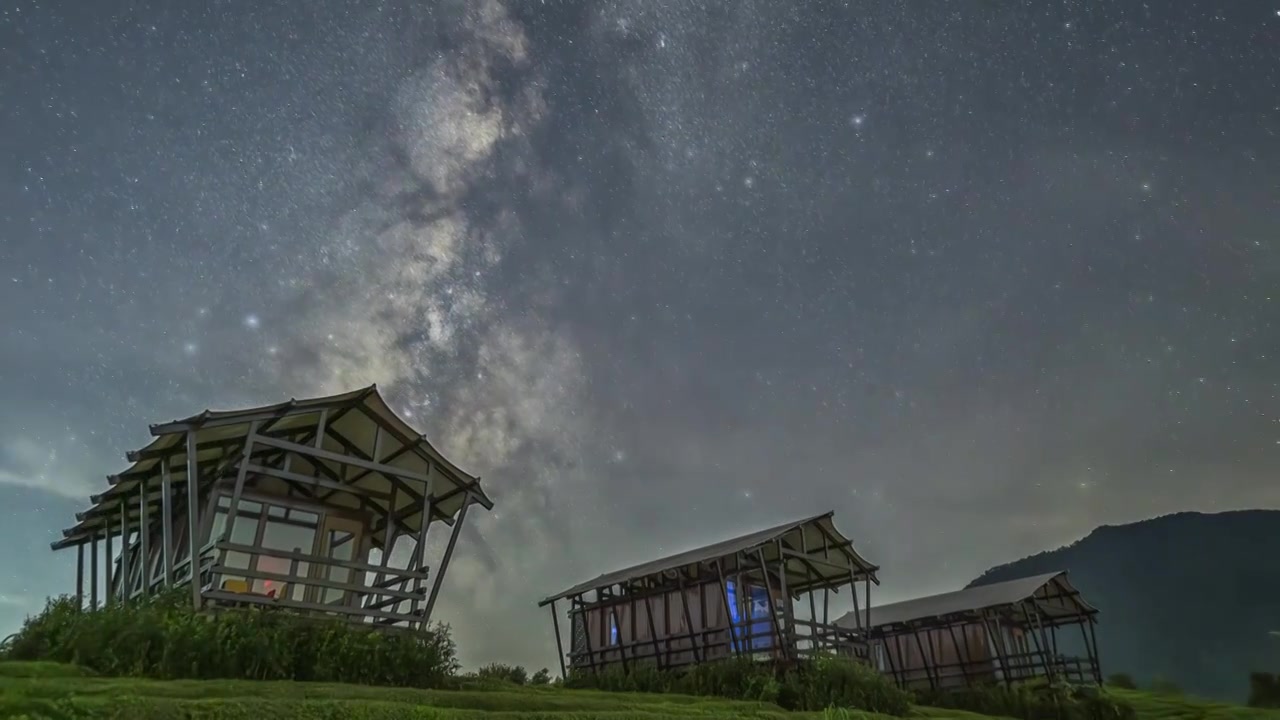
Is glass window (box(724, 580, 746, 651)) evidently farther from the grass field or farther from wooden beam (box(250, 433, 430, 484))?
wooden beam (box(250, 433, 430, 484))

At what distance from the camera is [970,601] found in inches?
1422

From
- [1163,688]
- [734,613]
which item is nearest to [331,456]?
[734,613]

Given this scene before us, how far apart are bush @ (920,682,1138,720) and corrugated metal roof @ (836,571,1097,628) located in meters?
3.88

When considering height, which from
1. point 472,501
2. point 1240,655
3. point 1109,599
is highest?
point 472,501

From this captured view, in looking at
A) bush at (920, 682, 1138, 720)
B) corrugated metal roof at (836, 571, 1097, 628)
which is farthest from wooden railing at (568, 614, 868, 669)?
corrugated metal roof at (836, 571, 1097, 628)

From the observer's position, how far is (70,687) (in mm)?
9750

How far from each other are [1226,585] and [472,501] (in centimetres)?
13075

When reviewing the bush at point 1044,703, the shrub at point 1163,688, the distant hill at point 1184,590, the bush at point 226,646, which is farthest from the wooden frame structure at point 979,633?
the distant hill at point 1184,590

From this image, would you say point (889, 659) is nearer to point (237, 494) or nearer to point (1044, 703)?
point (1044, 703)

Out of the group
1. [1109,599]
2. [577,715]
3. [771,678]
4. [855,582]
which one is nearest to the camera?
[577,715]

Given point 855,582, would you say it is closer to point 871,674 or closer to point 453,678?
point 871,674

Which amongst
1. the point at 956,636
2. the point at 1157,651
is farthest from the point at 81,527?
the point at 1157,651

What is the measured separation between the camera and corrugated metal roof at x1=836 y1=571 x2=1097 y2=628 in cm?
3459

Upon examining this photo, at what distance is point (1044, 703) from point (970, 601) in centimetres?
749
